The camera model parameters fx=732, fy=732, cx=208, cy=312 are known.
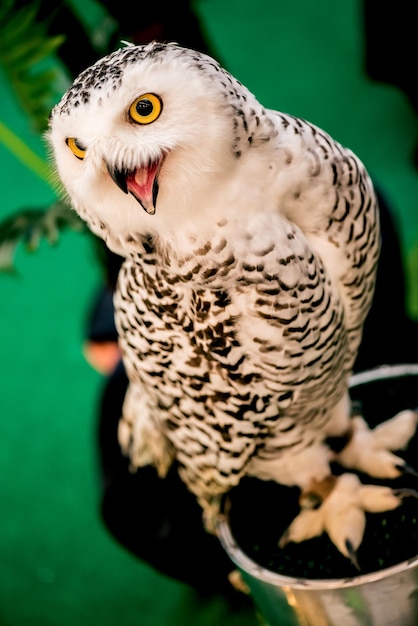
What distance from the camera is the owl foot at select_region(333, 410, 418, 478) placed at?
3.12 feet

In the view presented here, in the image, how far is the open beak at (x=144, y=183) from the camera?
0.63 metres

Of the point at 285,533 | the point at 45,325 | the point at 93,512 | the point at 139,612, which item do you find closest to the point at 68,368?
the point at 45,325

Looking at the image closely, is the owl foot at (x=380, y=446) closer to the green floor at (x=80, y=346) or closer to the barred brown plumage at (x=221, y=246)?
the barred brown plumage at (x=221, y=246)

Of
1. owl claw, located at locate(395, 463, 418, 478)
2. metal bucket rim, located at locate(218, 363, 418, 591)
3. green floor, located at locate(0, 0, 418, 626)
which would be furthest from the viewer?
green floor, located at locate(0, 0, 418, 626)

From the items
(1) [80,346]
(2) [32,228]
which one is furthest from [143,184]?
(1) [80,346]

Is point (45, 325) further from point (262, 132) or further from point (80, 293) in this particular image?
point (262, 132)

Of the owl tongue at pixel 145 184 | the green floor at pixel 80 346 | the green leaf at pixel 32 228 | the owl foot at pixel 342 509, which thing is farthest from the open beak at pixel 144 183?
the green floor at pixel 80 346

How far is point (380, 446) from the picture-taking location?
0.97 meters

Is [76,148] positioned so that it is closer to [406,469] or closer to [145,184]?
[145,184]

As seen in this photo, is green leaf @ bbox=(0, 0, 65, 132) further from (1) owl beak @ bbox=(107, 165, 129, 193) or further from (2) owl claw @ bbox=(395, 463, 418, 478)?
(2) owl claw @ bbox=(395, 463, 418, 478)

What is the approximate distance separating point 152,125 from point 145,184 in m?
0.05

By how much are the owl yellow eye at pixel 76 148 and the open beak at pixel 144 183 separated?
0.05 m

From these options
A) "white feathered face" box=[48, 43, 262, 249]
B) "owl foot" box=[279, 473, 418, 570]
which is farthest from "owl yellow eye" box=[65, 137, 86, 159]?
"owl foot" box=[279, 473, 418, 570]

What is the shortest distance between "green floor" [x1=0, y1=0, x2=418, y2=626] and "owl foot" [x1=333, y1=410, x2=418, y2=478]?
67 cm
